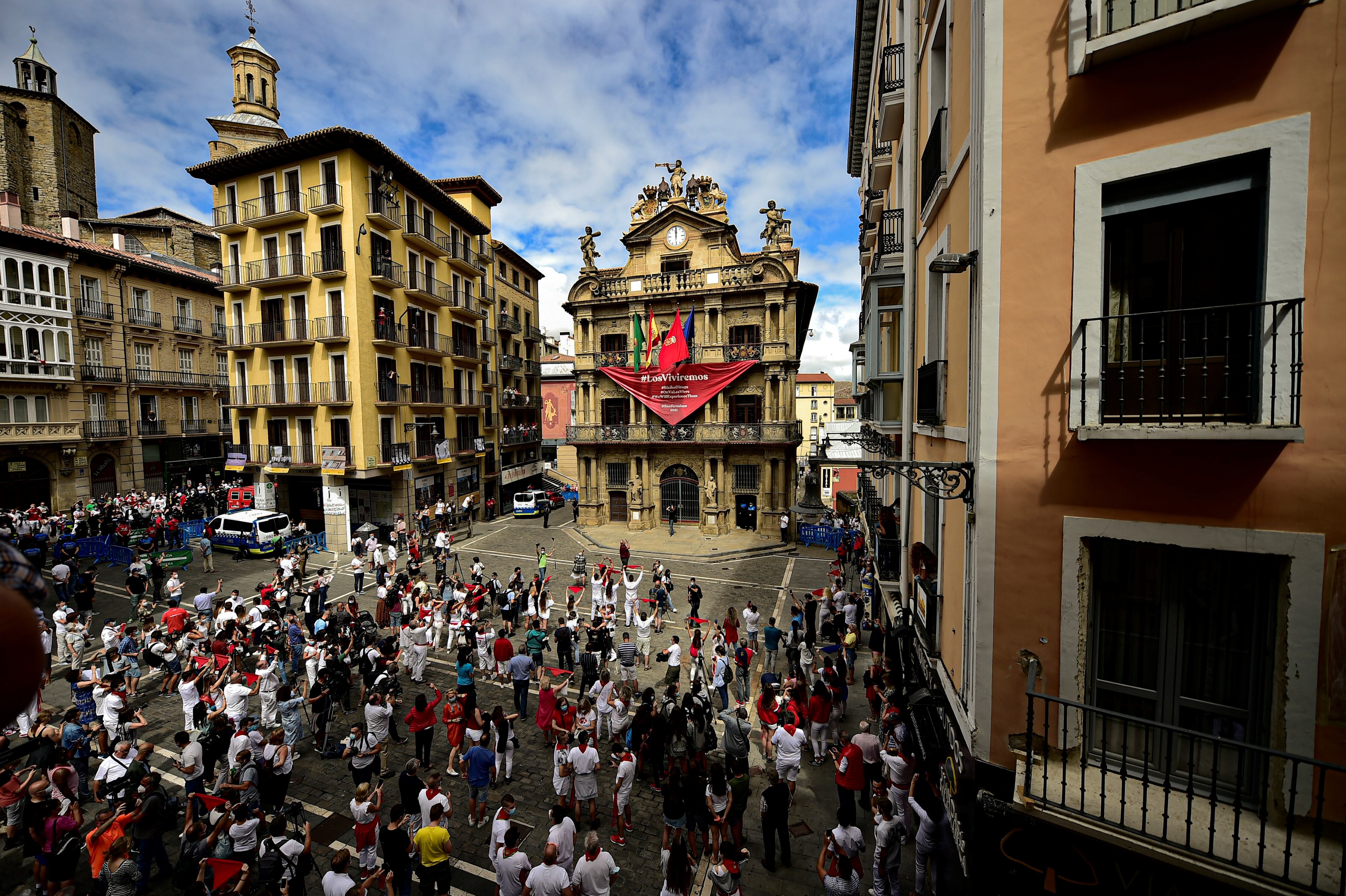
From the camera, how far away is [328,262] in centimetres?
2512

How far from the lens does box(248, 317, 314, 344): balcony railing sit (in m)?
25.9

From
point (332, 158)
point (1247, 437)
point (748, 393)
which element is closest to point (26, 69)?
point (332, 158)

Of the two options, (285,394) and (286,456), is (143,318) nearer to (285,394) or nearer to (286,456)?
(285,394)

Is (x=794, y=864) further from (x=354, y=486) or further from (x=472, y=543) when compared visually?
(x=354, y=486)

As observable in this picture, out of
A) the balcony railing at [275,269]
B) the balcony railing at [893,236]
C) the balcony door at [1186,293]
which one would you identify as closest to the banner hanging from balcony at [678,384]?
the balcony railing at [275,269]

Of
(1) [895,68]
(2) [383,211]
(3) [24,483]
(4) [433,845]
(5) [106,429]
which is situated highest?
(2) [383,211]

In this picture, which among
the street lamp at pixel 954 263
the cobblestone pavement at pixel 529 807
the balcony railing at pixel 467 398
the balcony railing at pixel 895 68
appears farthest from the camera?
the balcony railing at pixel 467 398

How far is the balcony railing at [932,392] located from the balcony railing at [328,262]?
26.1 metres

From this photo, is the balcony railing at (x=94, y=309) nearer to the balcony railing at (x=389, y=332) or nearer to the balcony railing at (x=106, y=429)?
the balcony railing at (x=106, y=429)

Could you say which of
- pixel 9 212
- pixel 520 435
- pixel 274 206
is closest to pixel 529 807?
pixel 274 206

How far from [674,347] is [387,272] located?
14.6 metres

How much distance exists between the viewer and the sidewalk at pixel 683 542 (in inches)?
1046

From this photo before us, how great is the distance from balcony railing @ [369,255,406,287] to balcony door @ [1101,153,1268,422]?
2802cm

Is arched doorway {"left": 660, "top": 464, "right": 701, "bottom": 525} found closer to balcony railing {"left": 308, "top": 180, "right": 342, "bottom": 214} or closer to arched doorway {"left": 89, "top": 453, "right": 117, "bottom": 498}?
balcony railing {"left": 308, "top": 180, "right": 342, "bottom": 214}
